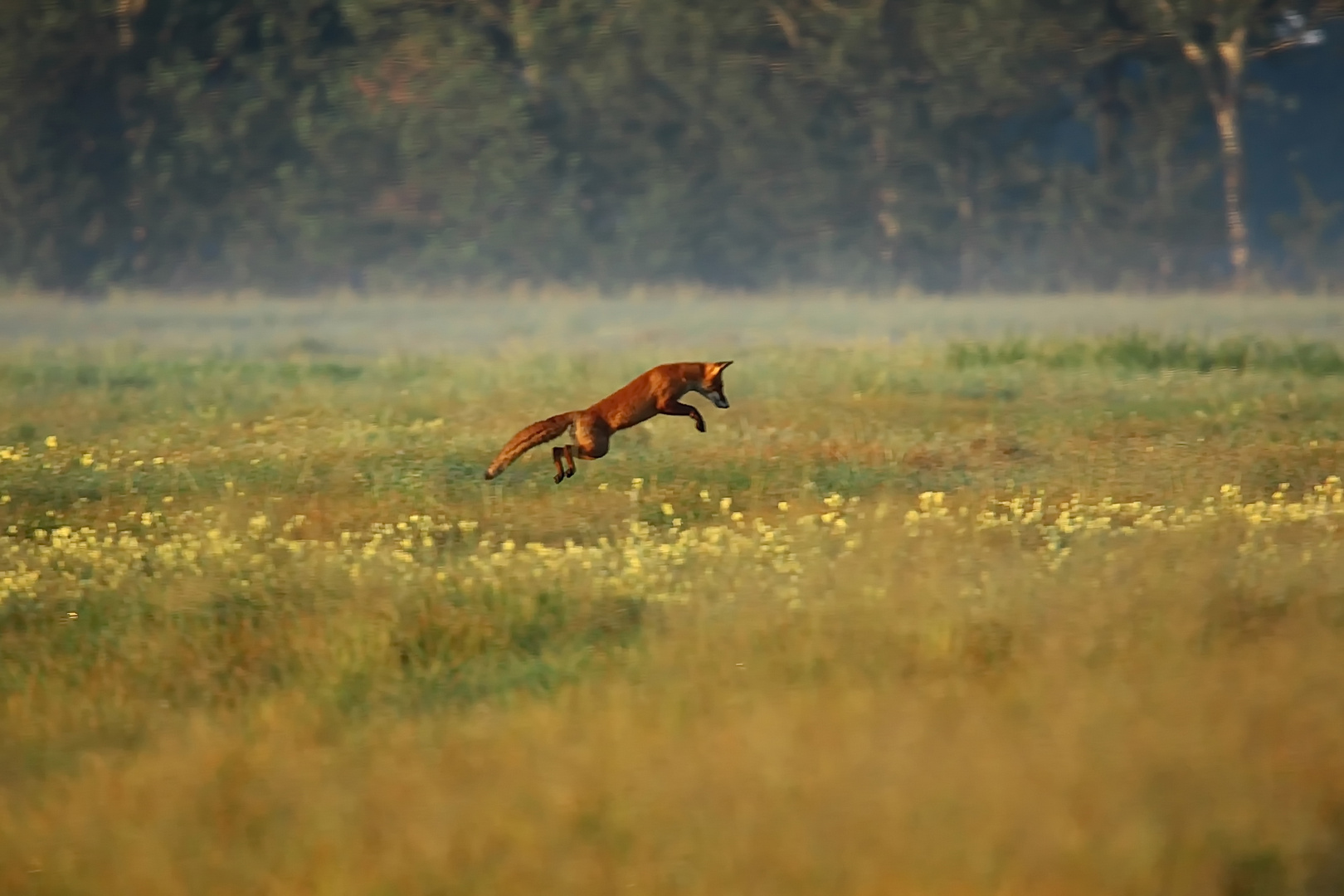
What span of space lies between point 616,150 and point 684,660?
4335cm

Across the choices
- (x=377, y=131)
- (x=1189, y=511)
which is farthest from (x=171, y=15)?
(x=1189, y=511)

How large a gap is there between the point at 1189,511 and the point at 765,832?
6637mm

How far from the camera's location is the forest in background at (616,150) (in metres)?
48.4

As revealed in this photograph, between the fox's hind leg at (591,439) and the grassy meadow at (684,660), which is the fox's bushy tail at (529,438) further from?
the grassy meadow at (684,660)

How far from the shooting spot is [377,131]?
168 feet

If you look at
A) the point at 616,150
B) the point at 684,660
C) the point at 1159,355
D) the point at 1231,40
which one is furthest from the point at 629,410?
the point at 616,150

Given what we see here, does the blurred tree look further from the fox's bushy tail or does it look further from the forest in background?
the fox's bushy tail

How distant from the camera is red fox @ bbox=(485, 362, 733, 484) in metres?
11.3

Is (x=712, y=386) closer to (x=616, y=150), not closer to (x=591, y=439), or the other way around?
(x=591, y=439)

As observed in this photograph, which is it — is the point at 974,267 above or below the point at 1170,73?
below

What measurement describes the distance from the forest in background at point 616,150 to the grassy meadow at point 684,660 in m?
32.3

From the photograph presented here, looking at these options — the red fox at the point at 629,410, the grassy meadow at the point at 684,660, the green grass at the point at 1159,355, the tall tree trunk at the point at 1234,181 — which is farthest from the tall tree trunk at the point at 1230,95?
the red fox at the point at 629,410

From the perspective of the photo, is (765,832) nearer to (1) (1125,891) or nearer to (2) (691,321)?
(1) (1125,891)

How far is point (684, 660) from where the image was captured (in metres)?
8.48
